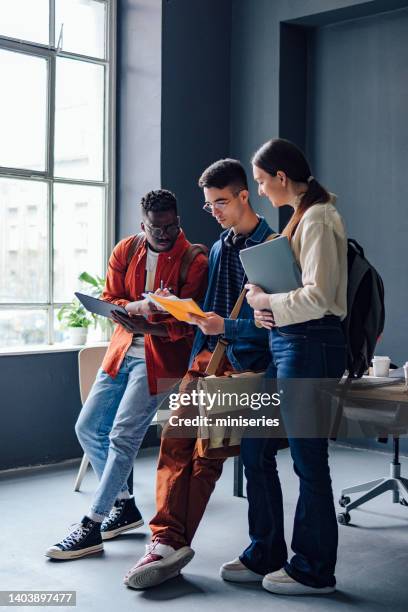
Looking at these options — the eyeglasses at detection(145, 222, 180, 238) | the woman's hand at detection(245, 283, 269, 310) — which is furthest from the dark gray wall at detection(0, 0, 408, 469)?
the woman's hand at detection(245, 283, 269, 310)

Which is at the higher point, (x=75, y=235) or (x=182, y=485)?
(x=75, y=235)

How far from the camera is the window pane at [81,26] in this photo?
5598 mm

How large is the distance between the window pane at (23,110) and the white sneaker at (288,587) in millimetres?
3360

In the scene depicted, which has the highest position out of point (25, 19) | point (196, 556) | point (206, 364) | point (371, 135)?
point (25, 19)

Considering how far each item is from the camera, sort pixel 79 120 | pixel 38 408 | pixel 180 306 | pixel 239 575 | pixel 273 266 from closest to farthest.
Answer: pixel 273 266 < pixel 180 306 < pixel 239 575 < pixel 38 408 < pixel 79 120

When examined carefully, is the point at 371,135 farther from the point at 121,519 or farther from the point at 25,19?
the point at 121,519

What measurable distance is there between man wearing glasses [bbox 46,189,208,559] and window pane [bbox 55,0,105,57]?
99.9 inches

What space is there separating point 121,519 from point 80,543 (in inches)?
15.2

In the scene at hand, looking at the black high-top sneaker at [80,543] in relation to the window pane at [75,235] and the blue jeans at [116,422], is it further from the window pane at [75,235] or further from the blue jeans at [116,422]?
the window pane at [75,235]

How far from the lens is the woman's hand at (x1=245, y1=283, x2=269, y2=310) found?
289 cm

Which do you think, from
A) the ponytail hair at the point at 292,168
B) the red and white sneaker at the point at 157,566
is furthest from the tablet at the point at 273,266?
the red and white sneaker at the point at 157,566

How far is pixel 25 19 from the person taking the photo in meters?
5.39

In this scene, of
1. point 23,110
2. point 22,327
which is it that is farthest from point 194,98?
point 22,327

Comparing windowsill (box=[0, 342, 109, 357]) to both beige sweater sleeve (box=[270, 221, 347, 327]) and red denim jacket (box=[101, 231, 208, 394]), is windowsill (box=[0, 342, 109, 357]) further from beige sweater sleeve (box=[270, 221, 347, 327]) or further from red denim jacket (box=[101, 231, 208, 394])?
beige sweater sleeve (box=[270, 221, 347, 327])
